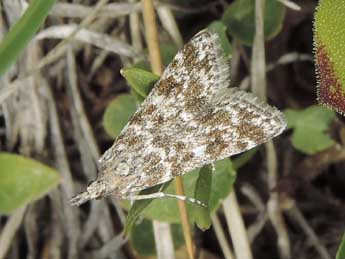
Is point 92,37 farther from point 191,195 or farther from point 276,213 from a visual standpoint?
point 276,213

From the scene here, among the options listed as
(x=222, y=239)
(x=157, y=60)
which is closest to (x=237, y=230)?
(x=222, y=239)

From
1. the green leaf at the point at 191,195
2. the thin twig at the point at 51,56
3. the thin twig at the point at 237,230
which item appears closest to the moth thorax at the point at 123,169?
the green leaf at the point at 191,195

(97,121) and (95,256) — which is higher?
(97,121)

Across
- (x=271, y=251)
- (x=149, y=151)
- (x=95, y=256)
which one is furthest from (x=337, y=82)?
(x=95, y=256)

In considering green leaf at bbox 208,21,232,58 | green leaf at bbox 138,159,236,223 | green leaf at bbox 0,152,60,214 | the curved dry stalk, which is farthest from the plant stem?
the curved dry stalk

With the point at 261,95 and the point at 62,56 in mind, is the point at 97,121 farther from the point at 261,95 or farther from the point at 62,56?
the point at 261,95

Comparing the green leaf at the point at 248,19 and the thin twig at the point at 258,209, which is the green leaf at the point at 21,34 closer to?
the green leaf at the point at 248,19
